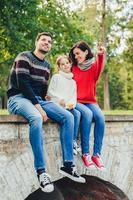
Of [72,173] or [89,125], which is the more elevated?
[89,125]

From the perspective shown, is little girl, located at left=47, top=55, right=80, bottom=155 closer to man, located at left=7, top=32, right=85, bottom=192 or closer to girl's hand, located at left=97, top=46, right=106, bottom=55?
man, located at left=7, top=32, right=85, bottom=192

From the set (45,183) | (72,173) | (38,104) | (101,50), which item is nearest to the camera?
(45,183)

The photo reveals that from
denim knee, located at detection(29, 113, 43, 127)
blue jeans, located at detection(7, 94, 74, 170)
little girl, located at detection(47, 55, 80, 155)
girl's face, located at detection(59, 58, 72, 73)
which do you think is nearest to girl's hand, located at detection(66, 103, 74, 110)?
little girl, located at detection(47, 55, 80, 155)

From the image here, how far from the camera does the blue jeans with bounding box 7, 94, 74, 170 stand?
602 centimetres

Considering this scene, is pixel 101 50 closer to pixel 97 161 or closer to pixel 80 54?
pixel 80 54

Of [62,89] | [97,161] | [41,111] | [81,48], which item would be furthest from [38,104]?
[97,161]

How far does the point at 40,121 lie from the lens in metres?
6.05

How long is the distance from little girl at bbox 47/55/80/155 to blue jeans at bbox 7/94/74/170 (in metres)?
0.19

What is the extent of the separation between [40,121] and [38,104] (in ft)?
0.76

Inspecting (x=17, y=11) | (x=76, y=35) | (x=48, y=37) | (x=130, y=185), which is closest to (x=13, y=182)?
(x=48, y=37)

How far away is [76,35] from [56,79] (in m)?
12.2

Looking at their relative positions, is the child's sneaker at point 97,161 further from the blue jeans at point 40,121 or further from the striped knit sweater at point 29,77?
the striped knit sweater at point 29,77

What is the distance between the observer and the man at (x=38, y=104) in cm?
604

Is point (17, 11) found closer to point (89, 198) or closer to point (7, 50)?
point (7, 50)
